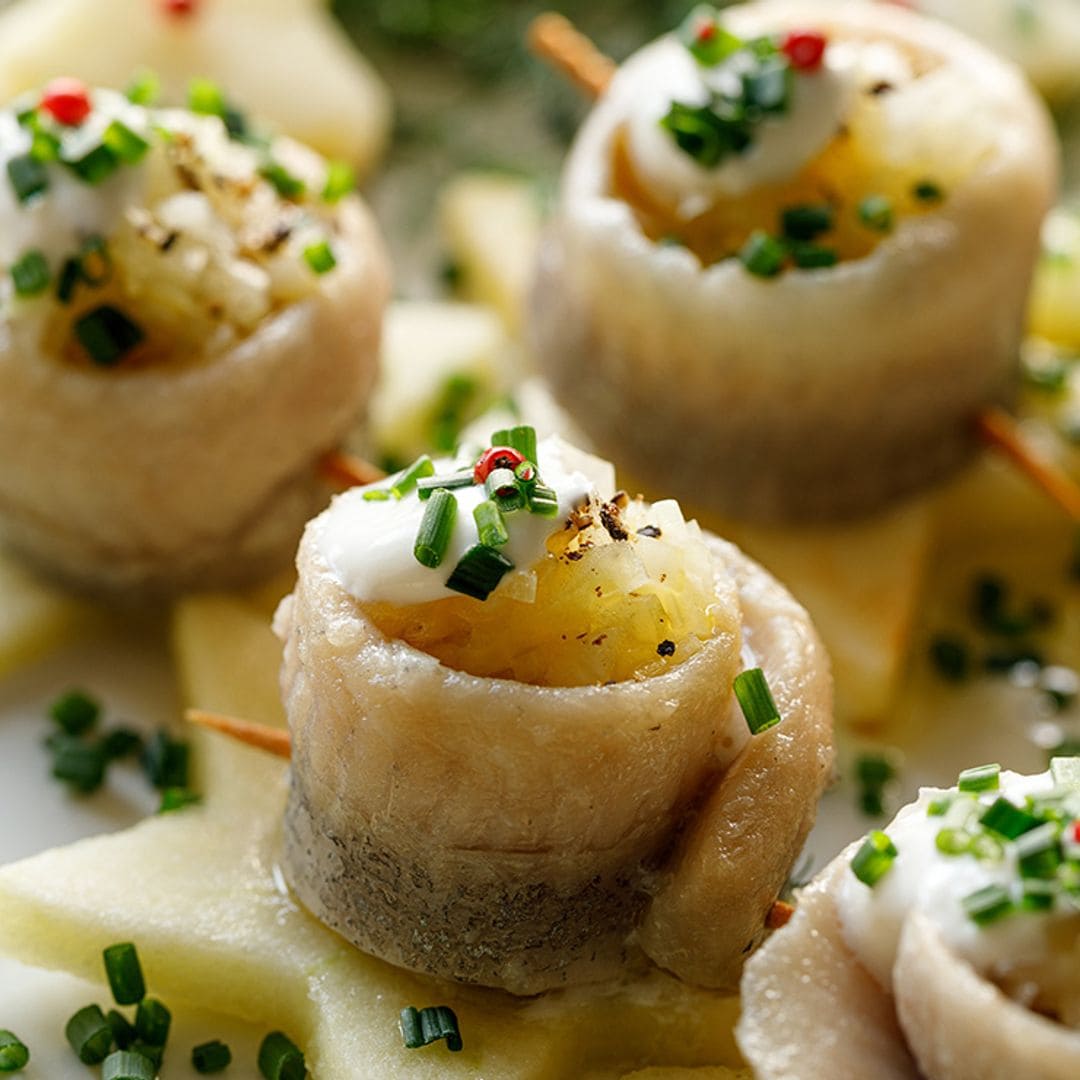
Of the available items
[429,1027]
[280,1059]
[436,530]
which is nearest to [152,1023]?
[280,1059]

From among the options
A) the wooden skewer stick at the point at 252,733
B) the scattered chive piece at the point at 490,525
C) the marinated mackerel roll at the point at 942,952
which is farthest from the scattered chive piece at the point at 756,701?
the wooden skewer stick at the point at 252,733

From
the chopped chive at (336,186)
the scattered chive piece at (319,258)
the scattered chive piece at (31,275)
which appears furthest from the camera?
the chopped chive at (336,186)

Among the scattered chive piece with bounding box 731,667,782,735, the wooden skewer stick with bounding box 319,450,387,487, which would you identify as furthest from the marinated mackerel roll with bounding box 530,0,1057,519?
the scattered chive piece with bounding box 731,667,782,735

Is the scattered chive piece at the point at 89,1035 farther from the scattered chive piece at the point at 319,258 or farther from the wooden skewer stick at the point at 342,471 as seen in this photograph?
the scattered chive piece at the point at 319,258

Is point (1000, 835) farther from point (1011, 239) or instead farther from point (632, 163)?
point (632, 163)

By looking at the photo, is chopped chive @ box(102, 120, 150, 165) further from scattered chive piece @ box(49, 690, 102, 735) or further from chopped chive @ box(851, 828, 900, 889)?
chopped chive @ box(851, 828, 900, 889)

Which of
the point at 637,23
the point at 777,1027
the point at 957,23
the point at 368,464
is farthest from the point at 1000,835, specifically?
the point at 637,23
